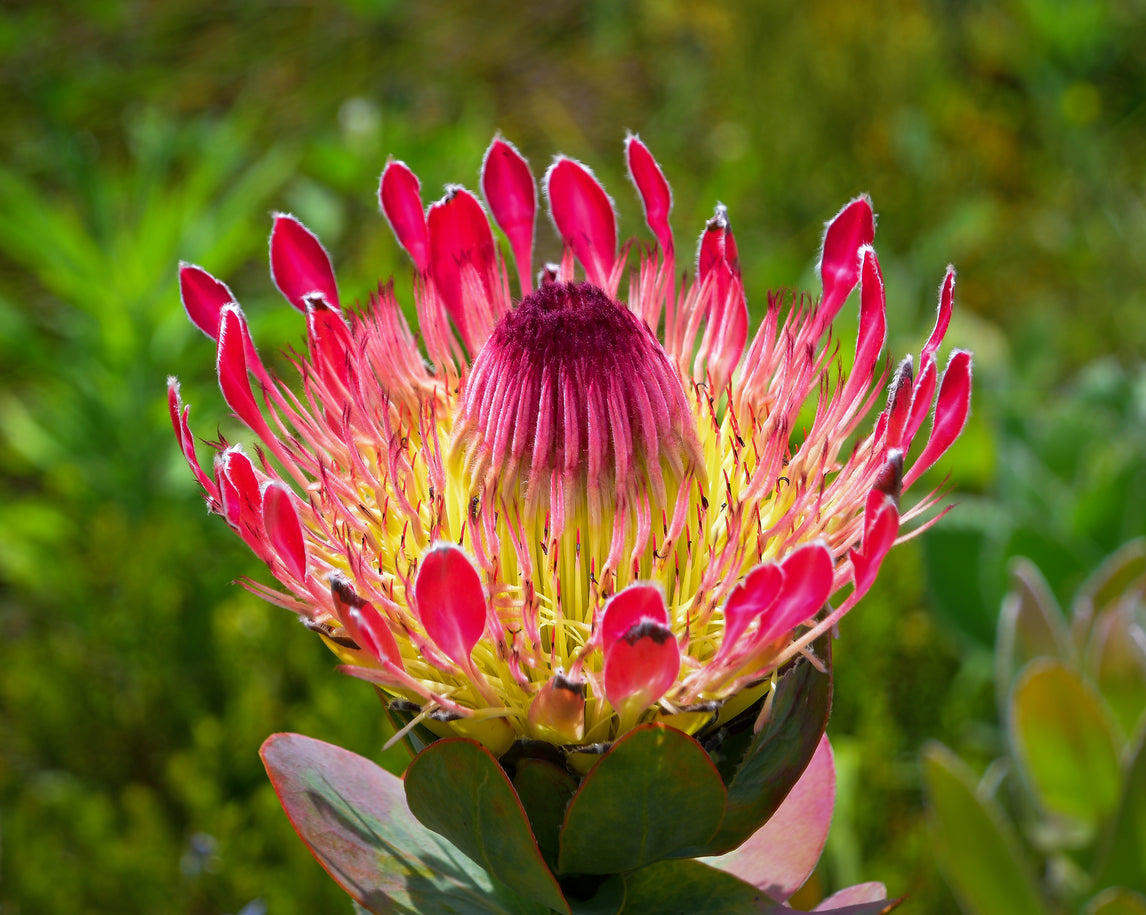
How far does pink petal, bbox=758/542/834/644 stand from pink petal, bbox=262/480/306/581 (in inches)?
11.3

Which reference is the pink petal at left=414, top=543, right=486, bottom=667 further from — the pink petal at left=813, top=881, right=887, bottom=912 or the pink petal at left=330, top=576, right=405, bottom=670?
the pink petal at left=813, top=881, right=887, bottom=912

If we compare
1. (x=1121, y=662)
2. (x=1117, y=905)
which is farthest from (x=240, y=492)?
(x=1121, y=662)

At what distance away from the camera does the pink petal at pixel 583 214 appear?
931 mm

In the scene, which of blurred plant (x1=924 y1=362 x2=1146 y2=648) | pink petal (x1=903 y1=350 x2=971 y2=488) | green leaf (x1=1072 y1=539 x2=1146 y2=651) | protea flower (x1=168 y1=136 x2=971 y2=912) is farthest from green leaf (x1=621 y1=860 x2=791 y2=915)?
blurred plant (x1=924 y1=362 x2=1146 y2=648)

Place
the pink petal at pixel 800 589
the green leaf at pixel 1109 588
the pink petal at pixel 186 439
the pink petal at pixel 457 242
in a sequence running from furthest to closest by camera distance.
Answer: the green leaf at pixel 1109 588
the pink petal at pixel 457 242
the pink petal at pixel 186 439
the pink petal at pixel 800 589

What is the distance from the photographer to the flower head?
0.64 m

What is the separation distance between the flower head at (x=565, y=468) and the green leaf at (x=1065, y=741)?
0.74 meters

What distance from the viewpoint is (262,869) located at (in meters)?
1.82

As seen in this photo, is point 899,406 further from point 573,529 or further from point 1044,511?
point 1044,511

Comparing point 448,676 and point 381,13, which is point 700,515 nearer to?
point 448,676

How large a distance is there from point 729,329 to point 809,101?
383 cm

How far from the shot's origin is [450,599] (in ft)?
2.04

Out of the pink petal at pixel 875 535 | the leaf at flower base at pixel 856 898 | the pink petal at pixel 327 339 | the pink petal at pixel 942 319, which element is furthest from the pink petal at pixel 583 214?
the leaf at flower base at pixel 856 898

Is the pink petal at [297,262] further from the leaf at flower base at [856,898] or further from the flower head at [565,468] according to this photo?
the leaf at flower base at [856,898]
